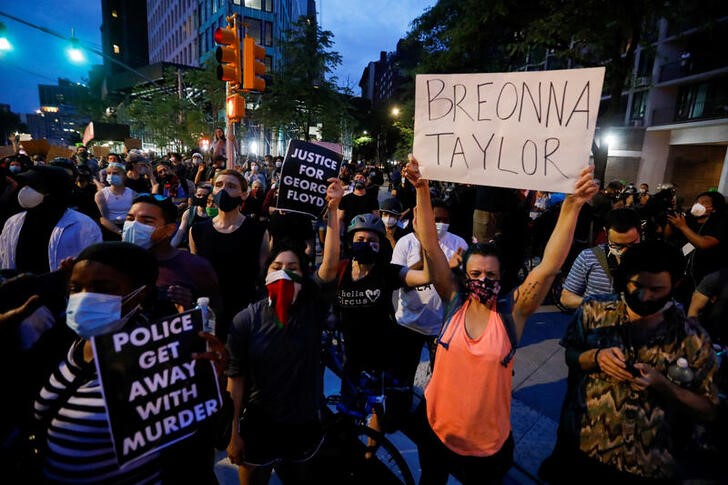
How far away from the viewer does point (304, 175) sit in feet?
10.6

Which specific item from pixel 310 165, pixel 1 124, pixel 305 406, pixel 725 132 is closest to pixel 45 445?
pixel 305 406

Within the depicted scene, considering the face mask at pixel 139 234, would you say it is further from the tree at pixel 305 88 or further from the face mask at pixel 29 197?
the tree at pixel 305 88

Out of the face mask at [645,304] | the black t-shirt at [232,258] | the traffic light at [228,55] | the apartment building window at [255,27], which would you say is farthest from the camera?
the apartment building window at [255,27]

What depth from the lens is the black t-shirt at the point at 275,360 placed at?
221 cm

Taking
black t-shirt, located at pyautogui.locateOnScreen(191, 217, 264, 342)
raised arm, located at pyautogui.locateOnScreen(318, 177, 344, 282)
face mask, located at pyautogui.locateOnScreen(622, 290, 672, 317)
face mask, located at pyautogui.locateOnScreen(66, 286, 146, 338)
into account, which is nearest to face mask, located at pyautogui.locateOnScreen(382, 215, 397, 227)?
black t-shirt, located at pyautogui.locateOnScreen(191, 217, 264, 342)

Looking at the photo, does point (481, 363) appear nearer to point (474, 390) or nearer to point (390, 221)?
point (474, 390)

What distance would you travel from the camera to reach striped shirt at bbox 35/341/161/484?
1.53 metres

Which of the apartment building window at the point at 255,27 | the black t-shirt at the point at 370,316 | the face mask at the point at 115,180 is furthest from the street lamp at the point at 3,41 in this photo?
the apartment building window at the point at 255,27

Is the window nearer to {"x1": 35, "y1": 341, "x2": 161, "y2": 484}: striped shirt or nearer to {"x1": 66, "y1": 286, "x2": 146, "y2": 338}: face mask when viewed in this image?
{"x1": 66, "y1": 286, "x2": 146, "y2": 338}: face mask

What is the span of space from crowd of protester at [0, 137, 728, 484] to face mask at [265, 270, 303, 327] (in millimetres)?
11

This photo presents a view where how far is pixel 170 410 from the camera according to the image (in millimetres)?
1602

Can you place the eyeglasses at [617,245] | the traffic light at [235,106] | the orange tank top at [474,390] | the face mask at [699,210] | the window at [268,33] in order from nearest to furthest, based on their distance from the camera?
the orange tank top at [474,390], the eyeglasses at [617,245], the face mask at [699,210], the traffic light at [235,106], the window at [268,33]

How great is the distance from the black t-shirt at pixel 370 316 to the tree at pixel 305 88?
17.5 m

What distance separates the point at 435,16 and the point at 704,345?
16607mm
